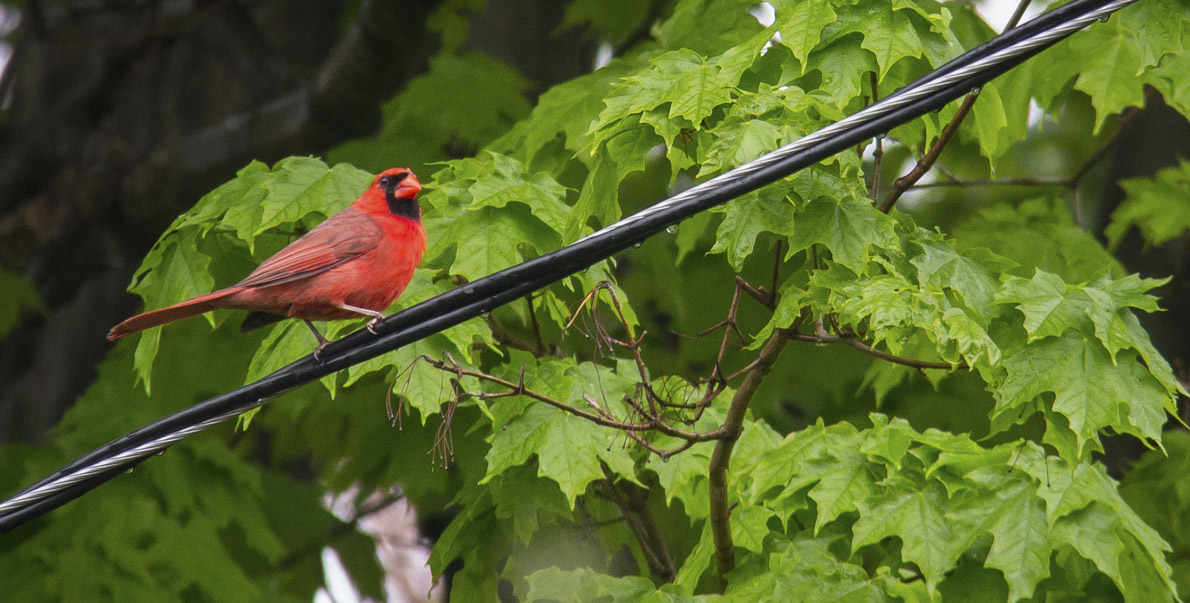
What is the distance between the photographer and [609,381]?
3918mm

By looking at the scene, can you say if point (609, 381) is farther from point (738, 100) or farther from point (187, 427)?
point (187, 427)

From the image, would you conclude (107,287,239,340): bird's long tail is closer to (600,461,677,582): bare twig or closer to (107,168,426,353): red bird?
(107,168,426,353): red bird

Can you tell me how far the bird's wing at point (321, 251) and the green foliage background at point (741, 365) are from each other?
314 mm

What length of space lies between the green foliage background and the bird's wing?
31 centimetres

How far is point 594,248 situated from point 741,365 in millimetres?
2528

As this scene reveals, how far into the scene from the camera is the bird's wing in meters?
3.26

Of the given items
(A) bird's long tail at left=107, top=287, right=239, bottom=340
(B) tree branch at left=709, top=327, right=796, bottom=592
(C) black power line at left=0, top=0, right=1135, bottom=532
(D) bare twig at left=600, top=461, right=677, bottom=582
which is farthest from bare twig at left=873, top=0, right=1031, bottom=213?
(A) bird's long tail at left=107, top=287, right=239, bottom=340

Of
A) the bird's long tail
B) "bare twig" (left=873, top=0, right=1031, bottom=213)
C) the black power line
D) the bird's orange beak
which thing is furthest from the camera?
the bird's orange beak

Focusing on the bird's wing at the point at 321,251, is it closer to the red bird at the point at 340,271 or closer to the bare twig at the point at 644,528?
the red bird at the point at 340,271

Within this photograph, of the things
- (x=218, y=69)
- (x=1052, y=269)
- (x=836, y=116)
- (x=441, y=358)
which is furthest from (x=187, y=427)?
(x=218, y=69)

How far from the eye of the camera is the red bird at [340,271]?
3.27m

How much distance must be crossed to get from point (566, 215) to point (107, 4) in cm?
560

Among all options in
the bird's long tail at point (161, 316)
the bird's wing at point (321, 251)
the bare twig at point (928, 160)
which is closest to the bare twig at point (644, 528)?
the bird's wing at point (321, 251)

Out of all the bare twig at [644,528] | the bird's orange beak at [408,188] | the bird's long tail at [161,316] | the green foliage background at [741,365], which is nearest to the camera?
the bird's long tail at [161,316]
